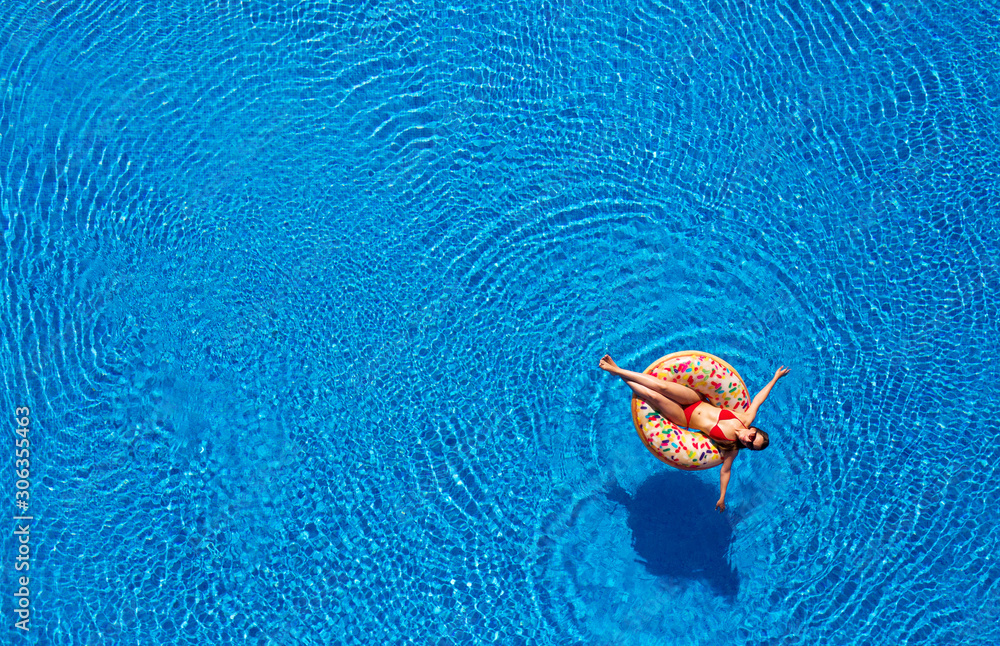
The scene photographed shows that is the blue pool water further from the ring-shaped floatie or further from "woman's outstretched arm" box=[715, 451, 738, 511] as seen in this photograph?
the ring-shaped floatie

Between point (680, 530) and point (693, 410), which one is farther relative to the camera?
point (680, 530)

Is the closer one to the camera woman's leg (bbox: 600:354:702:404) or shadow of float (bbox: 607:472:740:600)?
woman's leg (bbox: 600:354:702:404)

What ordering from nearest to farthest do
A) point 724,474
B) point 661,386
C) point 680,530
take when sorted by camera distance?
point 661,386
point 724,474
point 680,530

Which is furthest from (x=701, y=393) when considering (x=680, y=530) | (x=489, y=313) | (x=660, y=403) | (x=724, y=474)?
(x=489, y=313)

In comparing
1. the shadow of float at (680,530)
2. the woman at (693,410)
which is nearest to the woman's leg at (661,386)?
the woman at (693,410)

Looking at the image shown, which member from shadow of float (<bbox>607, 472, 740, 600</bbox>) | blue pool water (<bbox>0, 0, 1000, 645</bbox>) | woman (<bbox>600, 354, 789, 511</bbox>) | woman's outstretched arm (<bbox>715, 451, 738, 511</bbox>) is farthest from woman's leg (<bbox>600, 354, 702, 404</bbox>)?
shadow of float (<bbox>607, 472, 740, 600</bbox>)

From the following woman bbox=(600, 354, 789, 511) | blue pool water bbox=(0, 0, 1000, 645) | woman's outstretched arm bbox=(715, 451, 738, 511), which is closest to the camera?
woman bbox=(600, 354, 789, 511)

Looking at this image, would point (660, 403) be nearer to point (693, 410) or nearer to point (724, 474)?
point (693, 410)
